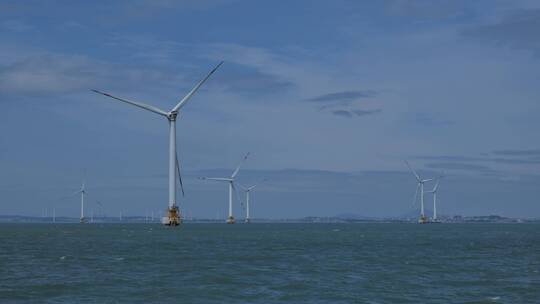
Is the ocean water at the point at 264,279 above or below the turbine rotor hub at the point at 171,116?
below

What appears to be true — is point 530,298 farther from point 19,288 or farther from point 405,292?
point 19,288

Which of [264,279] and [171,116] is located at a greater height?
[171,116]

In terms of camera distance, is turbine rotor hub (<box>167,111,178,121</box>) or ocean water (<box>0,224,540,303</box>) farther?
turbine rotor hub (<box>167,111,178,121</box>)

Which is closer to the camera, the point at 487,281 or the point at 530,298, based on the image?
the point at 530,298

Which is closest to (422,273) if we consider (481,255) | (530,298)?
(530,298)

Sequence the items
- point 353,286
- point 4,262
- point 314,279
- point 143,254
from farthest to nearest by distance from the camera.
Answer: point 143,254 → point 4,262 → point 314,279 → point 353,286

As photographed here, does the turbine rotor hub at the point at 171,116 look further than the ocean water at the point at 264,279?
Yes

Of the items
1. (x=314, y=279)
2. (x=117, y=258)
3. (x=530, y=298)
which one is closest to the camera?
(x=530, y=298)

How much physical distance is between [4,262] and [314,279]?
3312cm

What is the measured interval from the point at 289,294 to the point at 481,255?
49.5m

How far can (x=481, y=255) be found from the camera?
3748 inches

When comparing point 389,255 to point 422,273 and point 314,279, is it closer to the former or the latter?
point 422,273

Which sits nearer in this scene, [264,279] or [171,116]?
[264,279]

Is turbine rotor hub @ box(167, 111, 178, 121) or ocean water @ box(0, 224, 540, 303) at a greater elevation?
turbine rotor hub @ box(167, 111, 178, 121)
